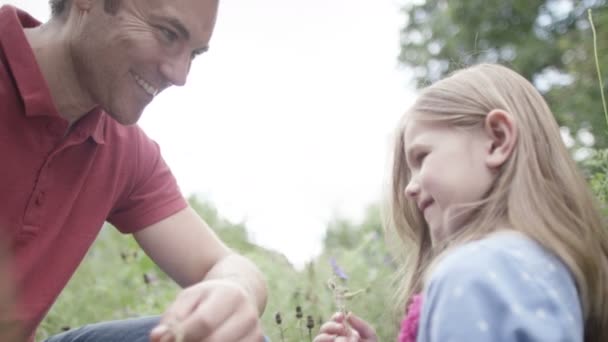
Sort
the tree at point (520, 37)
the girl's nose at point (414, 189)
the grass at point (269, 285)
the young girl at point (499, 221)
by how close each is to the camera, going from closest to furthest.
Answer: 1. the young girl at point (499, 221)
2. the girl's nose at point (414, 189)
3. the grass at point (269, 285)
4. the tree at point (520, 37)

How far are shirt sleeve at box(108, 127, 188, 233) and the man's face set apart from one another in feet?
0.73

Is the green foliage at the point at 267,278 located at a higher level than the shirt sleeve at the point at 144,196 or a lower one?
lower

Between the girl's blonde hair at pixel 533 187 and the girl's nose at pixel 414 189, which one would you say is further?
the girl's nose at pixel 414 189

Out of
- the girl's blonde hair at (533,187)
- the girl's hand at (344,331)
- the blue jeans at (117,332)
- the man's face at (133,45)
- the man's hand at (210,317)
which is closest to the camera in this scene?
the man's hand at (210,317)

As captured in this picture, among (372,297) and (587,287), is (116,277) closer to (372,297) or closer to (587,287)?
(372,297)

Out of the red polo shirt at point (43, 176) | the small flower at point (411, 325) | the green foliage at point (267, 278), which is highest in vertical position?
the red polo shirt at point (43, 176)

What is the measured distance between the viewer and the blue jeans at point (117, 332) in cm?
169

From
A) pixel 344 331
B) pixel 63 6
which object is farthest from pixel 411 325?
pixel 63 6

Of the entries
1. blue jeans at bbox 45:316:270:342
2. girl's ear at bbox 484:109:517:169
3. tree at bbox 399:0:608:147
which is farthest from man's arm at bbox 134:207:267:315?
tree at bbox 399:0:608:147

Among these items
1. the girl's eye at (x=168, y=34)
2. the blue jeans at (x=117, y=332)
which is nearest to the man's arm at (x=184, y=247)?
the blue jeans at (x=117, y=332)

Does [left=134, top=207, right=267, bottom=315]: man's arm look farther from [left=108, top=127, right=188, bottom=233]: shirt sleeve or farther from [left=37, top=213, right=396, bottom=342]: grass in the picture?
[left=37, top=213, right=396, bottom=342]: grass

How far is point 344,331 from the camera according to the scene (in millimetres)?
1435

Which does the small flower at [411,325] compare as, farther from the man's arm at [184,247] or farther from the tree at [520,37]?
the tree at [520,37]

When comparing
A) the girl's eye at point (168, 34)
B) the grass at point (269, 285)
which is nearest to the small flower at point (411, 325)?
the girl's eye at point (168, 34)
